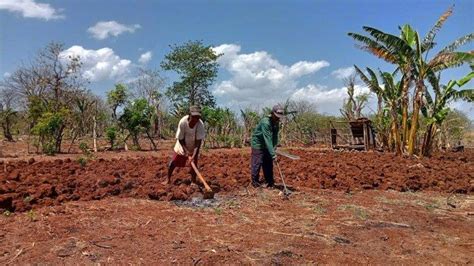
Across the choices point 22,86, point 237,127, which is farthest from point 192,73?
point 22,86

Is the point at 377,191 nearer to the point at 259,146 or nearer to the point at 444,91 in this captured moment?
the point at 259,146

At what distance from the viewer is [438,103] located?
15.7 metres

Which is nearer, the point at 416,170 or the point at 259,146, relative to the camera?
the point at 259,146

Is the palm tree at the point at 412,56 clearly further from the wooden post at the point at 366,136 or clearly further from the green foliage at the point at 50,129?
the green foliage at the point at 50,129

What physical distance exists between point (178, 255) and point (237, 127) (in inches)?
1016

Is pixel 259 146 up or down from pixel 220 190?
up

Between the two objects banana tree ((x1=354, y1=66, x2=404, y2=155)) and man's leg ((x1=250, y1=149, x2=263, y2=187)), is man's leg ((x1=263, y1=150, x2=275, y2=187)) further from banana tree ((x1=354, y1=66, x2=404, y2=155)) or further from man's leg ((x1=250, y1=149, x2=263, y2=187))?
banana tree ((x1=354, y1=66, x2=404, y2=155))

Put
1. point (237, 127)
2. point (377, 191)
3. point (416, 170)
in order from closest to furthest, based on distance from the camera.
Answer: point (377, 191) → point (416, 170) → point (237, 127)

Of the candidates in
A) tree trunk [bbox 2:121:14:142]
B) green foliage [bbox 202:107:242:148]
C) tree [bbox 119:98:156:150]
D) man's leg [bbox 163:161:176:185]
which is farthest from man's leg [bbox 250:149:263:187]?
tree trunk [bbox 2:121:14:142]

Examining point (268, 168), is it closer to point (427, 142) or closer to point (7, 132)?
point (427, 142)

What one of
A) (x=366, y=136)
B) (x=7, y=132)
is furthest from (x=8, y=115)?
(x=366, y=136)

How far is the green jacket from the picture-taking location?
7.16m

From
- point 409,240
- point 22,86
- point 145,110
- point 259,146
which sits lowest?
point 409,240

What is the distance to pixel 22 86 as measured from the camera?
3172 centimetres
